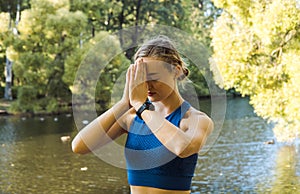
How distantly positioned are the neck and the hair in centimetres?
11

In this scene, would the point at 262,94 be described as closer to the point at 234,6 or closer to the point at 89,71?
the point at 234,6

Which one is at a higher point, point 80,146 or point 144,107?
point 144,107

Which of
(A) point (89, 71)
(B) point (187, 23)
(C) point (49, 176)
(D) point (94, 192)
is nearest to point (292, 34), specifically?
(D) point (94, 192)

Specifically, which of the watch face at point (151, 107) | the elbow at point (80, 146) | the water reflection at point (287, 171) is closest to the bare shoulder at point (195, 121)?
the watch face at point (151, 107)

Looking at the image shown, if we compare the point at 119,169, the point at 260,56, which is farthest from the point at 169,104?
Answer: the point at 119,169

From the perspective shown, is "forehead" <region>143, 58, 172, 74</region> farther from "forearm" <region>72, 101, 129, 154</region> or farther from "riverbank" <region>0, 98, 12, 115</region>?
"riverbank" <region>0, 98, 12, 115</region>

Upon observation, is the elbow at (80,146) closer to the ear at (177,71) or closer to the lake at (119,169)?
the ear at (177,71)

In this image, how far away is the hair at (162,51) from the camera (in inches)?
62.2

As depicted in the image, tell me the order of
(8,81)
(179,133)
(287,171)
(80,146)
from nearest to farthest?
1. (179,133)
2. (80,146)
3. (287,171)
4. (8,81)

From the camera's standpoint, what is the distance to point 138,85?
1.53 metres

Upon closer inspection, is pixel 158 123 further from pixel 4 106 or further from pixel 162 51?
pixel 4 106

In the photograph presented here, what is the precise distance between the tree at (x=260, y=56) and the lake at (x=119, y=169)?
1021mm

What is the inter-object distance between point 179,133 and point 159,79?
0.19 meters

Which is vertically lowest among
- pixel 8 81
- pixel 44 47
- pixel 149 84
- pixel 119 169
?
pixel 8 81
